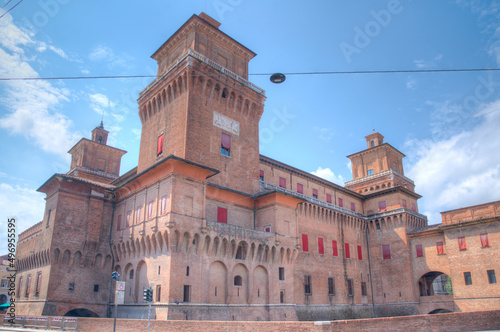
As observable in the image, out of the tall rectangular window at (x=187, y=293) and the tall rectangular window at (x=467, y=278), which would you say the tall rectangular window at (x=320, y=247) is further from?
the tall rectangular window at (x=187, y=293)

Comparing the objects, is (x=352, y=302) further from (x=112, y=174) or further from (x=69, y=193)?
(x=112, y=174)

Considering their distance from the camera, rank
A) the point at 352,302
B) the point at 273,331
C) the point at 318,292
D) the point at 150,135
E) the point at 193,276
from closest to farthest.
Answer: the point at 273,331 < the point at 193,276 < the point at 150,135 < the point at 318,292 < the point at 352,302

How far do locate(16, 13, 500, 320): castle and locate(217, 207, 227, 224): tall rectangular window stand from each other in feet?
0.35

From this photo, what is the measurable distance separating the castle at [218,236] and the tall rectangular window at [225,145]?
13 cm

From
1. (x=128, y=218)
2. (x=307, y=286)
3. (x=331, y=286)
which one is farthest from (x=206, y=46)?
(x=331, y=286)

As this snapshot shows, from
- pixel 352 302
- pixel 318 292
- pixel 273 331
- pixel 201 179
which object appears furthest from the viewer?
pixel 352 302

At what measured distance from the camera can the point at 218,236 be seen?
94.9 feet

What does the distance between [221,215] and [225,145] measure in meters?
6.63

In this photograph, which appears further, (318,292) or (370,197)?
(370,197)

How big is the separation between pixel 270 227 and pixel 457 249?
71.3ft

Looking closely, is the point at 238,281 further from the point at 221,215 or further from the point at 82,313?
the point at 82,313

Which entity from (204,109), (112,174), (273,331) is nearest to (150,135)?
(204,109)

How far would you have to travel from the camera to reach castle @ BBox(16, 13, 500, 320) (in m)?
28.0

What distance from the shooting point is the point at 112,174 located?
5328 centimetres
